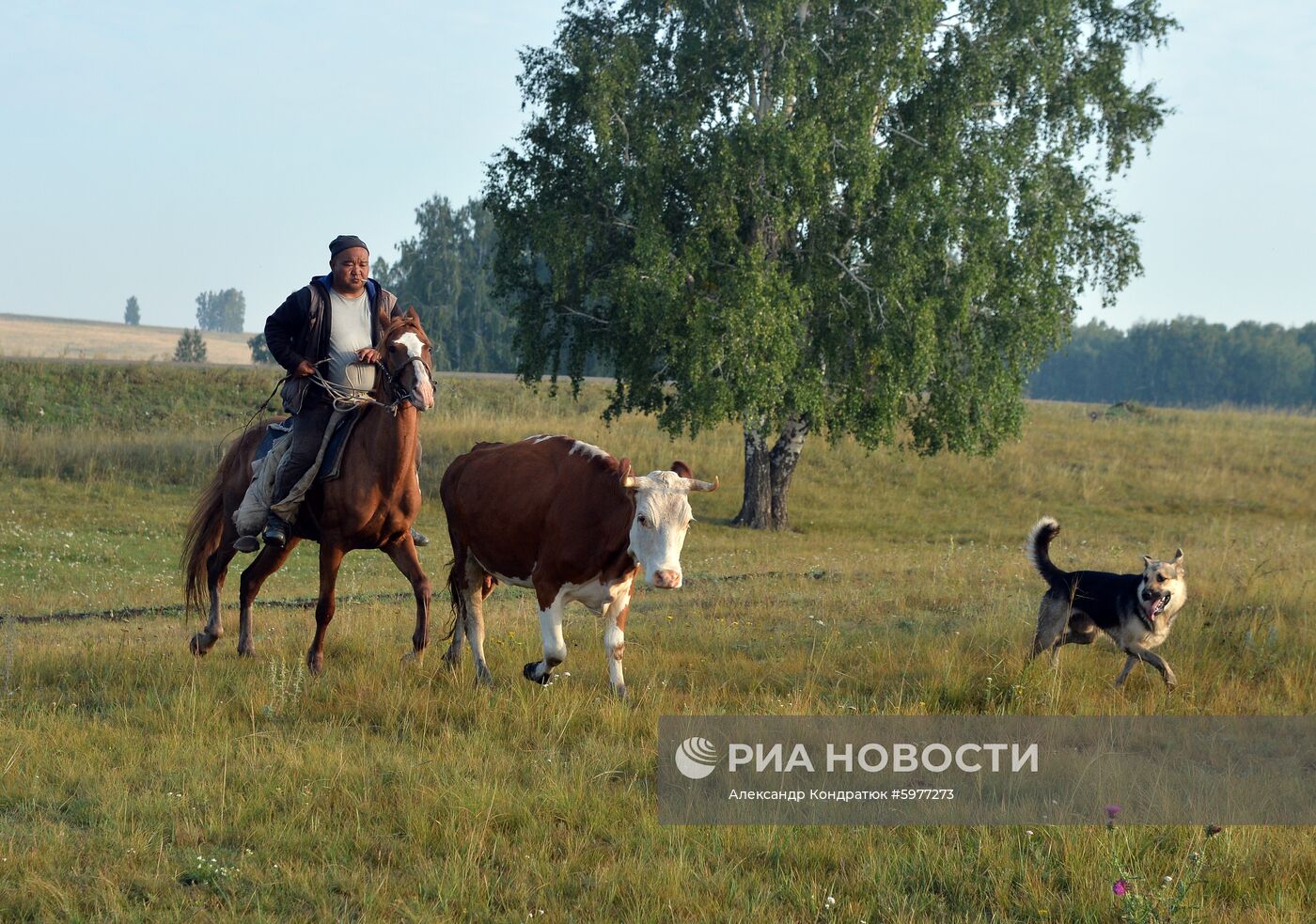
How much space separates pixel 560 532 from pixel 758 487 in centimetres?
1743

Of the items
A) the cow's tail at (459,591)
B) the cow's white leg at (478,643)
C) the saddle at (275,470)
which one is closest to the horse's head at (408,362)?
the saddle at (275,470)

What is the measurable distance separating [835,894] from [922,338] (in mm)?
18727

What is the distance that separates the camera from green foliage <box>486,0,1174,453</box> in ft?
74.1

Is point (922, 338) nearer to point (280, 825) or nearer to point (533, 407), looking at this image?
point (533, 407)

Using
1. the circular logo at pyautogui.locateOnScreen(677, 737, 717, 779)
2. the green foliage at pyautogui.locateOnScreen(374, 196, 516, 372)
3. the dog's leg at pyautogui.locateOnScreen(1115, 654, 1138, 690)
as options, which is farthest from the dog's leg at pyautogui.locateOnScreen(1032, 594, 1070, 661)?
the green foliage at pyautogui.locateOnScreen(374, 196, 516, 372)

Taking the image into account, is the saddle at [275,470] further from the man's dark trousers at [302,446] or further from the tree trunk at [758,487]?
the tree trunk at [758,487]

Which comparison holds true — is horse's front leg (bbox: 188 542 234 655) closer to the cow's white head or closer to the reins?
the reins

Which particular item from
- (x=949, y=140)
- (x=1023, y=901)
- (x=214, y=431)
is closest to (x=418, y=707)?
(x=1023, y=901)

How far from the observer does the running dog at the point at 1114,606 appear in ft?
28.9

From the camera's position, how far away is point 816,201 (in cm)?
2283

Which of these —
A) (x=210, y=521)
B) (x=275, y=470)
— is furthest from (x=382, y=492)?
(x=210, y=521)

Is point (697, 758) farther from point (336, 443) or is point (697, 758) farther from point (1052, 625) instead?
point (336, 443)

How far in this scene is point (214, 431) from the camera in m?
31.9

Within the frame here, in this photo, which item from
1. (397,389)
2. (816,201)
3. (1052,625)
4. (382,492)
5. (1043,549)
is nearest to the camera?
(397,389)
